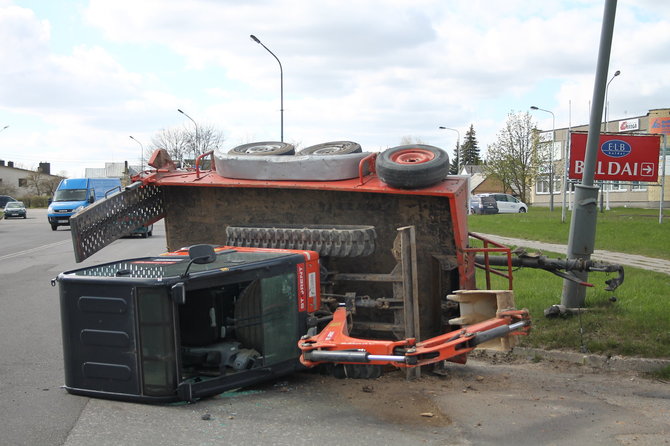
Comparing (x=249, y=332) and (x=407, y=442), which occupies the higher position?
Answer: (x=249, y=332)

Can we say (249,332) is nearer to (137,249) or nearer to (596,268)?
(596,268)

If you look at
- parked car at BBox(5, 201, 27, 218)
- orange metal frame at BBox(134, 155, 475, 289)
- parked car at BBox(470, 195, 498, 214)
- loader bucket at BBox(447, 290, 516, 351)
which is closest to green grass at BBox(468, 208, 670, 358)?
orange metal frame at BBox(134, 155, 475, 289)

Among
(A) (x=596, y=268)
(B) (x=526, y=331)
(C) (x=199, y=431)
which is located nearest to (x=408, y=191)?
(B) (x=526, y=331)

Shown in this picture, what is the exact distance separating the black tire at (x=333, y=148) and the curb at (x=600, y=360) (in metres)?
2.54

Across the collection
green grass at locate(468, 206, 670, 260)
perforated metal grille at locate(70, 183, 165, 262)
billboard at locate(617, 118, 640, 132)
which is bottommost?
green grass at locate(468, 206, 670, 260)

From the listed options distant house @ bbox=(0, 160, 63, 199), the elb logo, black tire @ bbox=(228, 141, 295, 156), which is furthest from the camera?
distant house @ bbox=(0, 160, 63, 199)

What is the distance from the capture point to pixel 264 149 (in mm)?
8188

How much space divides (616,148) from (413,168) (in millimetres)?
10254

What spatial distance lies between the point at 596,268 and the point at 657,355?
109cm

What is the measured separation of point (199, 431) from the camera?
4867 millimetres

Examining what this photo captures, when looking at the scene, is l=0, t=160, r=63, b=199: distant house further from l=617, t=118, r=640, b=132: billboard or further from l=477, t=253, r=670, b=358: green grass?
l=477, t=253, r=670, b=358: green grass

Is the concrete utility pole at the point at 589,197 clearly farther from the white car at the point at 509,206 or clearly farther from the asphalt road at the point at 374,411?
the white car at the point at 509,206

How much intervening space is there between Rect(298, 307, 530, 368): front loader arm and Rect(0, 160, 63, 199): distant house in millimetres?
92484

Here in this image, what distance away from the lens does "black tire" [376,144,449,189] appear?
647cm
